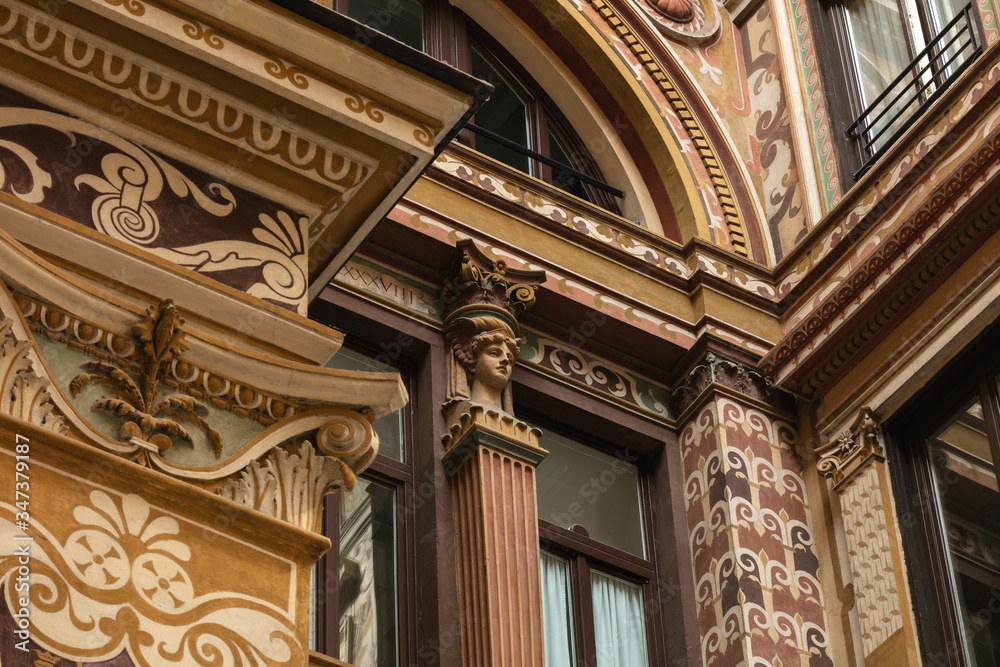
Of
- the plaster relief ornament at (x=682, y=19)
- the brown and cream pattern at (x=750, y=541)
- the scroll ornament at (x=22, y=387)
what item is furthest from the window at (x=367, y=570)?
the plaster relief ornament at (x=682, y=19)

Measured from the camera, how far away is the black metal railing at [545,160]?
981 centimetres

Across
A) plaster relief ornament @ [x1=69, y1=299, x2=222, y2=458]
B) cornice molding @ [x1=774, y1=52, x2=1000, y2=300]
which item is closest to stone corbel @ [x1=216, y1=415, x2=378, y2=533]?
plaster relief ornament @ [x1=69, y1=299, x2=222, y2=458]

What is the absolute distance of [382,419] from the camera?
7.90 m

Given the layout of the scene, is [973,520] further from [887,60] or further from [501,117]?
[501,117]

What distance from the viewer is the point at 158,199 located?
178 inches

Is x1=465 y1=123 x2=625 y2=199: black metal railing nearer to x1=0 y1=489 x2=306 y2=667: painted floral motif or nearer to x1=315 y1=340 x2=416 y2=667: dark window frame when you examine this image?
x1=315 y1=340 x2=416 y2=667: dark window frame

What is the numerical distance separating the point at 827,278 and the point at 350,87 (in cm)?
478

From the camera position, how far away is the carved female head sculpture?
8.02 meters

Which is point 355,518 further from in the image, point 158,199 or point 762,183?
point 762,183

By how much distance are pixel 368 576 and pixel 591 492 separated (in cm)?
154

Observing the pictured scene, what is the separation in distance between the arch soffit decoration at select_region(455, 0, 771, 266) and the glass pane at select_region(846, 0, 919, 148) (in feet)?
2.80

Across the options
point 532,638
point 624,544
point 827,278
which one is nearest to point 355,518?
point 532,638

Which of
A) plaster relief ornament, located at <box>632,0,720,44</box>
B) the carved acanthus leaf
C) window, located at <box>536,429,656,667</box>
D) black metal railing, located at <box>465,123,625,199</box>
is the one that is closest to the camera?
the carved acanthus leaf

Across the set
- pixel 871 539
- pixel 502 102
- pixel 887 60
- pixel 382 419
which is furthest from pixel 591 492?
pixel 887 60
